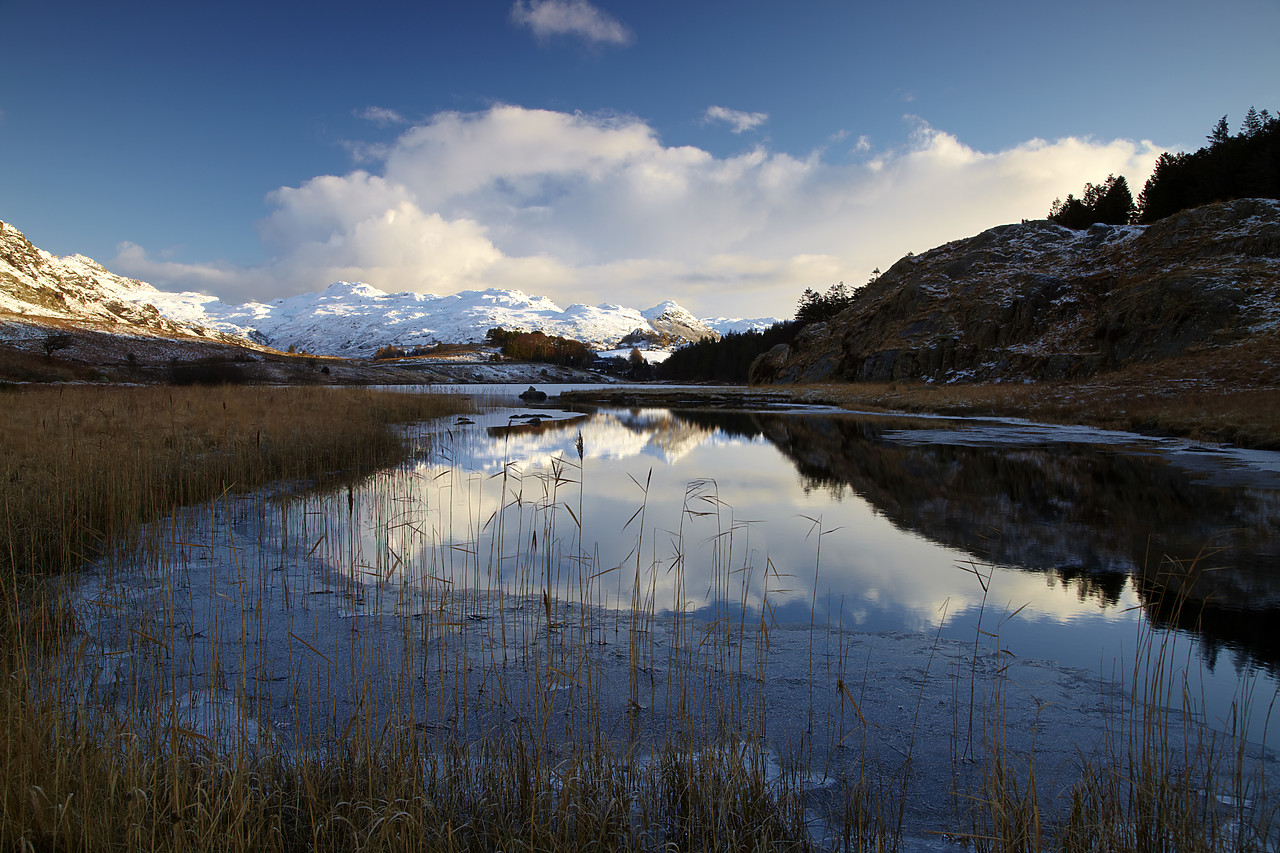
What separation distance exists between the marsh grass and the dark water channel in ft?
0.98

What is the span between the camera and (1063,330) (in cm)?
4819

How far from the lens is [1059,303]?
5125 centimetres

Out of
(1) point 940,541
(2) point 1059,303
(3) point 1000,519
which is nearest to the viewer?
(1) point 940,541

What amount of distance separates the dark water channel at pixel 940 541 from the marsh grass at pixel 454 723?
298 millimetres

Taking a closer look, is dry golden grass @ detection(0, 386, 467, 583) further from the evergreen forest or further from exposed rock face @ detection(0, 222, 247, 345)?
exposed rock face @ detection(0, 222, 247, 345)

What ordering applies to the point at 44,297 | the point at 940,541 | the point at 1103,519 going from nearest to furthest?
the point at 940,541 < the point at 1103,519 < the point at 44,297

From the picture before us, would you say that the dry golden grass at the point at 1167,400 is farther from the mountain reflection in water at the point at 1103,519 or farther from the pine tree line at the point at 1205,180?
the pine tree line at the point at 1205,180

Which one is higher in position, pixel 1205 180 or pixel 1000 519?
pixel 1205 180

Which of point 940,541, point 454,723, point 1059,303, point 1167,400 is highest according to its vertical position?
point 1059,303

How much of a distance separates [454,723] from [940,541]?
7.97 m

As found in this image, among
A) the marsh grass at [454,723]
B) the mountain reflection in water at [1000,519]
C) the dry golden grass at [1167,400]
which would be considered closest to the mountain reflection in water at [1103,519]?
the mountain reflection in water at [1000,519]

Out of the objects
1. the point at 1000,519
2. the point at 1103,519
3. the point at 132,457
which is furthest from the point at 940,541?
the point at 132,457

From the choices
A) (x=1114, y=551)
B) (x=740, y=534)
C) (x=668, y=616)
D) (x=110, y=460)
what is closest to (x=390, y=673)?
(x=668, y=616)

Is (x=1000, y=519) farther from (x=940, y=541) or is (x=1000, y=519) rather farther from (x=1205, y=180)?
(x=1205, y=180)
